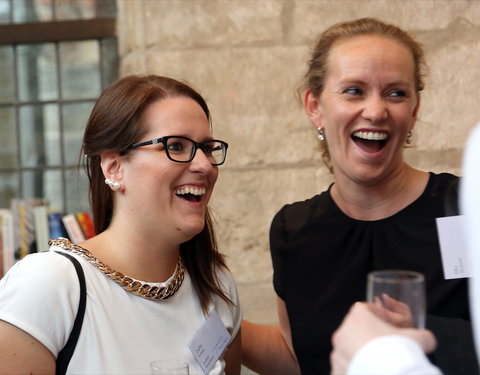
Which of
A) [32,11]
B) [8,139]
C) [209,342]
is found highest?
[32,11]

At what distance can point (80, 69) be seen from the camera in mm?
3836

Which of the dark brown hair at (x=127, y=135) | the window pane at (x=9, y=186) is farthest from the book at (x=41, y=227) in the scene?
the dark brown hair at (x=127, y=135)

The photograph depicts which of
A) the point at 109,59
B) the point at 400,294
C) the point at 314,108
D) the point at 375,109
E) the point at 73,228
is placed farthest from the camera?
the point at 109,59

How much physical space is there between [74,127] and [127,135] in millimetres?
2045

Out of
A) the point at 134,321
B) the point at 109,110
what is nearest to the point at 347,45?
the point at 109,110

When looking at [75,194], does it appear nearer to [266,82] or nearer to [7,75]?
[7,75]

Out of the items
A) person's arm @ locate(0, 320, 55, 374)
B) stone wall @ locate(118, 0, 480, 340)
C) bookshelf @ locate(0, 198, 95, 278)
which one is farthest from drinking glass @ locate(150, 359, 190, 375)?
bookshelf @ locate(0, 198, 95, 278)

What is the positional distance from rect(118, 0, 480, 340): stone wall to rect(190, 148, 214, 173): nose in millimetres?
1306

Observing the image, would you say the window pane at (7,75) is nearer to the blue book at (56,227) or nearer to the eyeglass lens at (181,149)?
the blue book at (56,227)

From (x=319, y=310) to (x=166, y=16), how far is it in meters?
1.78

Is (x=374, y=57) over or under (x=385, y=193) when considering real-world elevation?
over

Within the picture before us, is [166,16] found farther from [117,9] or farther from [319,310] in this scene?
[319,310]

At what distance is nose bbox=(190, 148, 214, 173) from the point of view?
192cm

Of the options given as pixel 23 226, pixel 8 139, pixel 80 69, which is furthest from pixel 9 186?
pixel 80 69
